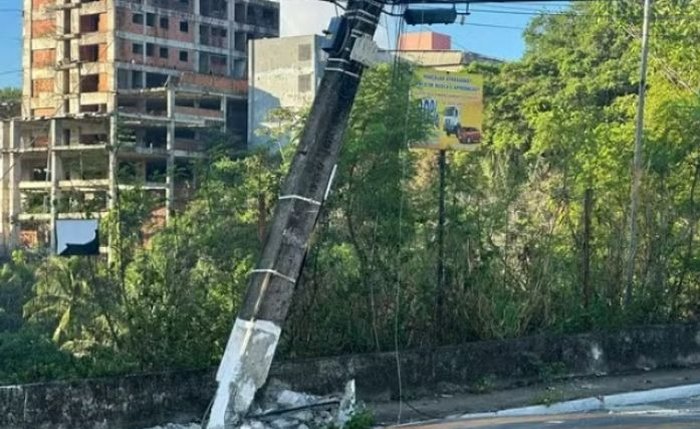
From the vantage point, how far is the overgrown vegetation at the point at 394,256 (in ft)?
39.6

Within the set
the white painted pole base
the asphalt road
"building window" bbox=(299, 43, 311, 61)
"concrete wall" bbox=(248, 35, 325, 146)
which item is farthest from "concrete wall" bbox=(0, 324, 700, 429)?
"building window" bbox=(299, 43, 311, 61)

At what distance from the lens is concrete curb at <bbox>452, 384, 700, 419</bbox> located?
12.8 meters

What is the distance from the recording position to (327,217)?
44.0 feet

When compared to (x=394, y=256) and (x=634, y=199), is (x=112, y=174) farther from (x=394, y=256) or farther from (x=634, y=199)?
(x=634, y=199)

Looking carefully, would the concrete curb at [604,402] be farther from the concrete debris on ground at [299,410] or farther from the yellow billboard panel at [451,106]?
the yellow billboard panel at [451,106]

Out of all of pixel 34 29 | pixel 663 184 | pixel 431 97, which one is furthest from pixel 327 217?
pixel 34 29

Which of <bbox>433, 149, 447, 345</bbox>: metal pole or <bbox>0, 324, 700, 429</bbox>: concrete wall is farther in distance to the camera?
<bbox>433, 149, 447, 345</bbox>: metal pole

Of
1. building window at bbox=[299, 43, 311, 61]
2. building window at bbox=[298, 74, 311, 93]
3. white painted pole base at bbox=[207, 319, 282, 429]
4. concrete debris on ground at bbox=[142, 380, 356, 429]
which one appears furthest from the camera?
building window at bbox=[299, 43, 311, 61]

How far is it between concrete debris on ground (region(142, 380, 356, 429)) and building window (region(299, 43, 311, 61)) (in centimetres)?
6928

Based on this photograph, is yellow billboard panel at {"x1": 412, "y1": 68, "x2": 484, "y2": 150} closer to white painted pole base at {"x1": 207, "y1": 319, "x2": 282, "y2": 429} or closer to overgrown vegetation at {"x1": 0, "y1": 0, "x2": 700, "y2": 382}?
overgrown vegetation at {"x1": 0, "y1": 0, "x2": 700, "y2": 382}

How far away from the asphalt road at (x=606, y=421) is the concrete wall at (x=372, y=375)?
5.13 feet

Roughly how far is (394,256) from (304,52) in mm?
67543

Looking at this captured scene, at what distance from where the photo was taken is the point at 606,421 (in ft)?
39.7

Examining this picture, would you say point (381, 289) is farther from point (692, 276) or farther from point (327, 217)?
point (692, 276)
